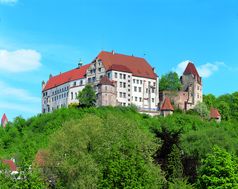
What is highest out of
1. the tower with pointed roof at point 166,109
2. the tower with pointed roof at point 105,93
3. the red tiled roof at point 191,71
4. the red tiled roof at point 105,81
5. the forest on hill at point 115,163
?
the red tiled roof at point 191,71

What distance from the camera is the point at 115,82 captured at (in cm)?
11031

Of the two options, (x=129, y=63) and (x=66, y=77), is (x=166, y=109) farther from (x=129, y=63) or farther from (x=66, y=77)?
(x=66, y=77)

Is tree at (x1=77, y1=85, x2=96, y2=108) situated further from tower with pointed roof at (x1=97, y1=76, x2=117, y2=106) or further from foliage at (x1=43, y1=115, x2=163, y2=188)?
foliage at (x1=43, y1=115, x2=163, y2=188)

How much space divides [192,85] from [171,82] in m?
5.24

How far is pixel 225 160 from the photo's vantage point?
44.9 meters

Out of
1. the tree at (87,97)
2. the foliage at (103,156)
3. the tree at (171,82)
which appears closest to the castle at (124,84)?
the tree at (87,97)

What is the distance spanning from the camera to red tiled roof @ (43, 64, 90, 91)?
396 ft

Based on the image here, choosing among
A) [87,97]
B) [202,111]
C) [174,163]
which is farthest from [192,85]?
[174,163]

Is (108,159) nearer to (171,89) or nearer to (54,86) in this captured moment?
(171,89)

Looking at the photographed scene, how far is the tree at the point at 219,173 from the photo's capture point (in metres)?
43.9

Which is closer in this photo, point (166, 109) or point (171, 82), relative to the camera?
point (166, 109)

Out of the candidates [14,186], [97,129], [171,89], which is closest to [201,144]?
[97,129]

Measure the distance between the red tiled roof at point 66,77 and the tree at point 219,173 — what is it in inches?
2959

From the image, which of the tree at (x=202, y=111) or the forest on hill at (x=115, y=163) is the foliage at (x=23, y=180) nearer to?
the forest on hill at (x=115, y=163)
